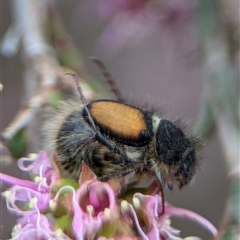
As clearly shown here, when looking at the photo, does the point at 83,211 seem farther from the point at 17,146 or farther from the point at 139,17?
the point at 139,17

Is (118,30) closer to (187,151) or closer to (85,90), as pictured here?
(85,90)

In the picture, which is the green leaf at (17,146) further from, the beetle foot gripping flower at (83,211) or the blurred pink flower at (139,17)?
the blurred pink flower at (139,17)

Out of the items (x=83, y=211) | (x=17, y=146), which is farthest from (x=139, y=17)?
(x=83, y=211)

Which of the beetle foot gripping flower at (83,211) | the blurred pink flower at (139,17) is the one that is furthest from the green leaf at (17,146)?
the blurred pink flower at (139,17)

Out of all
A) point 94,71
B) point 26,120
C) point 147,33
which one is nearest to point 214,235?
point 26,120

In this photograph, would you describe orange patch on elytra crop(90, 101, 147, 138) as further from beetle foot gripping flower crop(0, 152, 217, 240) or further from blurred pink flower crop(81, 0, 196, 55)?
blurred pink flower crop(81, 0, 196, 55)
